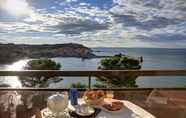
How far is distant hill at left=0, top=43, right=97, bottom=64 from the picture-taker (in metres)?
8.67

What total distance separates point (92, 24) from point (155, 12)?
8.57 ft

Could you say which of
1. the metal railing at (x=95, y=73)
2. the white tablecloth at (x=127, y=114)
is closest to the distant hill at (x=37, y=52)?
the metal railing at (x=95, y=73)

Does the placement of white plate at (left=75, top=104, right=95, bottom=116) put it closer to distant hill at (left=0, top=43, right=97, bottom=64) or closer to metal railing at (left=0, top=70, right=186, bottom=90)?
metal railing at (left=0, top=70, right=186, bottom=90)

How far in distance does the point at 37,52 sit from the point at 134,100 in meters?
6.16

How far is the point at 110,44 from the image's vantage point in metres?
10.3

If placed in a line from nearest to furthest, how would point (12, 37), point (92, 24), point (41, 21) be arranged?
point (12, 37) → point (41, 21) → point (92, 24)

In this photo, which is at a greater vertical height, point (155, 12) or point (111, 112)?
point (155, 12)

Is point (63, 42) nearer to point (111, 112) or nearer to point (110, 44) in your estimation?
point (110, 44)

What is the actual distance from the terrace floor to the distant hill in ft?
17.1

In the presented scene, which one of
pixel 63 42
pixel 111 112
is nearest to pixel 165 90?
pixel 111 112

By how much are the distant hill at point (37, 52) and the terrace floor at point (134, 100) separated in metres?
5.22

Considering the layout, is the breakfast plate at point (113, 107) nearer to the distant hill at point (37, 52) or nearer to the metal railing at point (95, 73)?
the metal railing at point (95, 73)

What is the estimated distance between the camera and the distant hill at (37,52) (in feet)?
28.5

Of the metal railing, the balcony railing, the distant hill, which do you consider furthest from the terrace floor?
the distant hill
